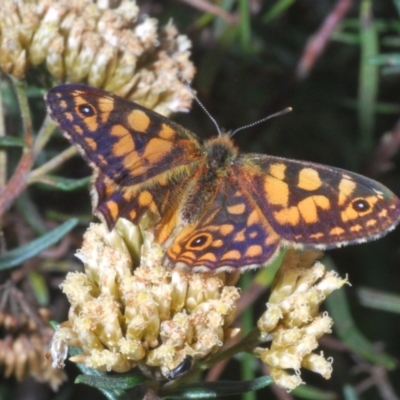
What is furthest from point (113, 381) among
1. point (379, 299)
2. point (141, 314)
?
point (379, 299)

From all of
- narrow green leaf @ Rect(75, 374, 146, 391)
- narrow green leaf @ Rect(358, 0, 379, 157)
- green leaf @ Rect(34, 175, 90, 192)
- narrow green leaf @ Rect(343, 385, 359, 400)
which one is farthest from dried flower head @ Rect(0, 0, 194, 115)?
narrow green leaf @ Rect(343, 385, 359, 400)

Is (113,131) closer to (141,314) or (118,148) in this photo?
(118,148)

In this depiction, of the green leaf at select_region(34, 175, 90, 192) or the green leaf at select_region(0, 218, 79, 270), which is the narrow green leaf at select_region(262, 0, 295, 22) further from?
the green leaf at select_region(0, 218, 79, 270)

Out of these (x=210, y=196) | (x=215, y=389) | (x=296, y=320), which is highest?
(x=210, y=196)

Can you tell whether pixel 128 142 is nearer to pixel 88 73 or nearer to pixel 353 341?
pixel 88 73

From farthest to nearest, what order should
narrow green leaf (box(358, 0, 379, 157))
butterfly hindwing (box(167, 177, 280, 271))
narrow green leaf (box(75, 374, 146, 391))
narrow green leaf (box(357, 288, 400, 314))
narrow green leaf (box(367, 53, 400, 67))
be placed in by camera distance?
narrow green leaf (box(358, 0, 379, 157))
narrow green leaf (box(357, 288, 400, 314))
narrow green leaf (box(367, 53, 400, 67))
butterfly hindwing (box(167, 177, 280, 271))
narrow green leaf (box(75, 374, 146, 391))

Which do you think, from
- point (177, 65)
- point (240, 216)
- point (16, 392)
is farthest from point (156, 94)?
point (16, 392)
